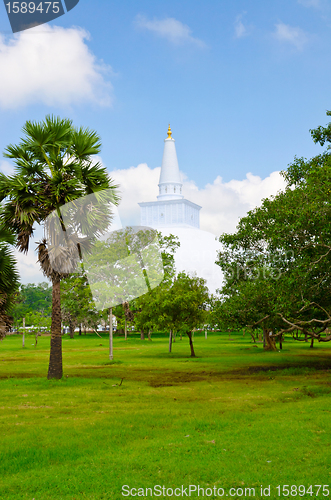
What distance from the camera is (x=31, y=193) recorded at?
1747 cm

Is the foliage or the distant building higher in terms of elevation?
the distant building

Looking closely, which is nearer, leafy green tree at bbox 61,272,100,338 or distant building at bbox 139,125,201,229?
leafy green tree at bbox 61,272,100,338

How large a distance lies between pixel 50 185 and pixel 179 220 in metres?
72.9

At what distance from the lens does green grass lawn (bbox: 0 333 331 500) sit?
6.60 m

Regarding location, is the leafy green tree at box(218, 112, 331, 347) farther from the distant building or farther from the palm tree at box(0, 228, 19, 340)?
the distant building

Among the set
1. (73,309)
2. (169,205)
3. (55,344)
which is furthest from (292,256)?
(169,205)

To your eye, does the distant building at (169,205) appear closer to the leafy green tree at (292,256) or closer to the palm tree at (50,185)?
the leafy green tree at (292,256)

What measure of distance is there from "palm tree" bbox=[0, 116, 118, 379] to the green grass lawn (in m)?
4.04

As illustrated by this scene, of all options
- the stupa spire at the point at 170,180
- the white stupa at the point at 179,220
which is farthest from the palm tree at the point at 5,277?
the stupa spire at the point at 170,180

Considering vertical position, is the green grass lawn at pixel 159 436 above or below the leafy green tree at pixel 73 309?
below

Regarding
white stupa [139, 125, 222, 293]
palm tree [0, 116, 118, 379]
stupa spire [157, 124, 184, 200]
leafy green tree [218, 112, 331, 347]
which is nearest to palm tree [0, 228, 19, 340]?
palm tree [0, 116, 118, 379]

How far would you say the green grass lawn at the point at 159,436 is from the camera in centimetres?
660

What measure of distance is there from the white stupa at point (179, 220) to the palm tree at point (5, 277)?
60.5 m

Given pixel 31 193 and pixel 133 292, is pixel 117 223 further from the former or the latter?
pixel 133 292
